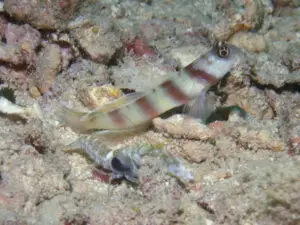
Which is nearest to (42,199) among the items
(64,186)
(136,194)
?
(64,186)

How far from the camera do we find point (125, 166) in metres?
3.02

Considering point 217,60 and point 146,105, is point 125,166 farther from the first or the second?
point 217,60

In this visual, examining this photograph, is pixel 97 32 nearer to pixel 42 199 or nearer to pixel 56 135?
pixel 56 135

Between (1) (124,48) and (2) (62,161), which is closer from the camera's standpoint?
(2) (62,161)

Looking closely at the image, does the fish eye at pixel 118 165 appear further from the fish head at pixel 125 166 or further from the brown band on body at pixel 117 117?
the brown band on body at pixel 117 117

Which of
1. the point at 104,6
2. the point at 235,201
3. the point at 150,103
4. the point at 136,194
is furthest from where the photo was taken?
the point at 104,6

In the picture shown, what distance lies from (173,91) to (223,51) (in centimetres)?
70

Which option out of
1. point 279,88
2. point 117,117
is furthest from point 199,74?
point 279,88

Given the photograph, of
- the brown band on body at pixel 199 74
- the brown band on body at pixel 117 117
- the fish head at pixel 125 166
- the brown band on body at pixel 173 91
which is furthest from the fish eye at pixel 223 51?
the fish head at pixel 125 166

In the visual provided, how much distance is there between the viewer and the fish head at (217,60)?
344 centimetres

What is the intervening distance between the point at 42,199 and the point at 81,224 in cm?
50

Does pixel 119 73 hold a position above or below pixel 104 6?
A: below

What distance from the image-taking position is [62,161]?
126 inches

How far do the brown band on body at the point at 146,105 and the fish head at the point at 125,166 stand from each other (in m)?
0.68
